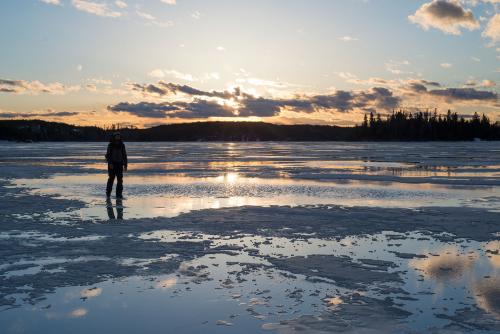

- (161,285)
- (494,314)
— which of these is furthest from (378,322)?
(161,285)

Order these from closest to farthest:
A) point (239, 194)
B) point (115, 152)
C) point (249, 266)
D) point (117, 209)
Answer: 1. point (249, 266)
2. point (117, 209)
3. point (115, 152)
4. point (239, 194)

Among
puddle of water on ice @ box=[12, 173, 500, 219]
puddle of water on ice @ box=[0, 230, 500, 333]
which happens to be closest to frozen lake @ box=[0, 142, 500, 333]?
puddle of water on ice @ box=[0, 230, 500, 333]

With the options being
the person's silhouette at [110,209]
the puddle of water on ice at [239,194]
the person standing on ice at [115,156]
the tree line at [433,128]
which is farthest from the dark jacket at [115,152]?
the tree line at [433,128]

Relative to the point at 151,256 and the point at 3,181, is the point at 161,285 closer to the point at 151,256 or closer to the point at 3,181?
the point at 151,256

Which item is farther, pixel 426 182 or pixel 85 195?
pixel 426 182

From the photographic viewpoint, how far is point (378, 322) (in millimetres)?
4703

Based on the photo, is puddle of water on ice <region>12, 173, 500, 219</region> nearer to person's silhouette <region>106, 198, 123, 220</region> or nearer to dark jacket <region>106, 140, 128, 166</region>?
person's silhouette <region>106, 198, 123, 220</region>

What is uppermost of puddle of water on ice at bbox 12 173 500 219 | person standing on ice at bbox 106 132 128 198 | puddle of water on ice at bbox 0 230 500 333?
person standing on ice at bbox 106 132 128 198

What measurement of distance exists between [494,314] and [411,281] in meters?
1.25

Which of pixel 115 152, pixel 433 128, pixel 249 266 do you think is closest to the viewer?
pixel 249 266

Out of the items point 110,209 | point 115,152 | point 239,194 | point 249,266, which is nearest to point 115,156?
point 115,152

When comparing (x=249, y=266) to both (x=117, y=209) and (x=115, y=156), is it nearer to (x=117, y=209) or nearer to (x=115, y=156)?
(x=117, y=209)

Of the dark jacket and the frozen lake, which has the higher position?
the dark jacket

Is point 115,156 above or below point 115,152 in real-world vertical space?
below
